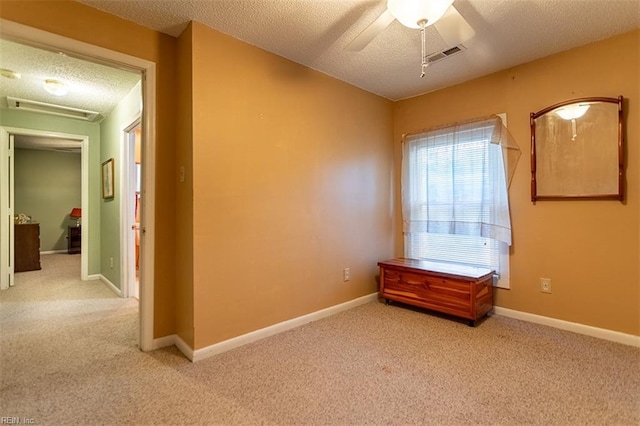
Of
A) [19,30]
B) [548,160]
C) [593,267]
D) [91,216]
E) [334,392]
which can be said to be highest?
[19,30]

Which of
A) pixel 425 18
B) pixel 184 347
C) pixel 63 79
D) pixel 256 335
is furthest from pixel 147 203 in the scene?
pixel 425 18

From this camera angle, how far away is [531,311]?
9.05 feet

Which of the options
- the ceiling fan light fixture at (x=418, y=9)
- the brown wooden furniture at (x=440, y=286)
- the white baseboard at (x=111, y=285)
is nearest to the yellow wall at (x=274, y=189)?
the brown wooden furniture at (x=440, y=286)

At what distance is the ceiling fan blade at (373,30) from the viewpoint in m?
1.67

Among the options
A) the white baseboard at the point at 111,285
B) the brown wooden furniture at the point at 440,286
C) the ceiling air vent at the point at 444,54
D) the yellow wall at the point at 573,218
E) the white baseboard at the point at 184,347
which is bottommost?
the white baseboard at the point at 184,347

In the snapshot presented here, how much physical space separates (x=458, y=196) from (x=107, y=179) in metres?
4.26

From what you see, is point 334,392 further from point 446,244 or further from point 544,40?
point 544,40

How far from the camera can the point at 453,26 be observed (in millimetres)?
1720

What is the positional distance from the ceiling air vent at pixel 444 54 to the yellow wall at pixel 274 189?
2.77 ft

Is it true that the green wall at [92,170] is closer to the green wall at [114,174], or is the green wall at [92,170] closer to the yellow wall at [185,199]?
the green wall at [114,174]

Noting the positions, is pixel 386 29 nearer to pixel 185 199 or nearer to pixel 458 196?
pixel 458 196

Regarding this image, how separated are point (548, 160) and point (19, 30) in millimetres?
3779

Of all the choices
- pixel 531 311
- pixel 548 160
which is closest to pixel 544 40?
pixel 548 160

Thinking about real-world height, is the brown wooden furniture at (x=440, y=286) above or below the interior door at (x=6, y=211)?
below
